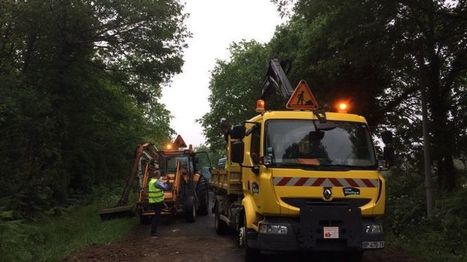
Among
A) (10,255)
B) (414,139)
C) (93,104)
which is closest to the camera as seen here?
(10,255)

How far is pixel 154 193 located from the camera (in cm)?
1584

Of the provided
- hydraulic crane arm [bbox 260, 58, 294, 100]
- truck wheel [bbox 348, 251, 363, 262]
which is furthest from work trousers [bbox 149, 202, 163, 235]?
truck wheel [bbox 348, 251, 363, 262]

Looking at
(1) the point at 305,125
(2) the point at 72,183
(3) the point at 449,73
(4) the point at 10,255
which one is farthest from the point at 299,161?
(2) the point at 72,183

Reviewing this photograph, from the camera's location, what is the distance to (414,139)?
17.2 meters

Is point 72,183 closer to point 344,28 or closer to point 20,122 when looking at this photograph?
point 20,122

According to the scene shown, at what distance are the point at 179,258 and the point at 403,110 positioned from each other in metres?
11.5

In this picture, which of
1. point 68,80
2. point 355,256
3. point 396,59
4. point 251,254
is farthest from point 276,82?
point 68,80

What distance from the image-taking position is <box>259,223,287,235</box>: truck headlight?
9.16m

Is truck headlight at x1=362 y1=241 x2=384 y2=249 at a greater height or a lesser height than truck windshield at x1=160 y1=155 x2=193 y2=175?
lesser

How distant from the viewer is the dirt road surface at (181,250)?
36.8ft

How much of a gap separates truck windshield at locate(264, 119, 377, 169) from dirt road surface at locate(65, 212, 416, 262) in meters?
2.24

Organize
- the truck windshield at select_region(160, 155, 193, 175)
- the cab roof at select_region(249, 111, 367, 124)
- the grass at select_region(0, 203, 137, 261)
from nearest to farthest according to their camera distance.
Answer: the cab roof at select_region(249, 111, 367, 124) → the grass at select_region(0, 203, 137, 261) → the truck windshield at select_region(160, 155, 193, 175)

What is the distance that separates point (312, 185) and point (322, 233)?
793 mm

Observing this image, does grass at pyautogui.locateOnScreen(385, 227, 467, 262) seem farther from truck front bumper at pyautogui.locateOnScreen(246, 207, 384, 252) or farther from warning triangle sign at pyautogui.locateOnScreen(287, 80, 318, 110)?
warning triangle sign at pyautogui.locateOnScreen(287, 80, 318, 110)
